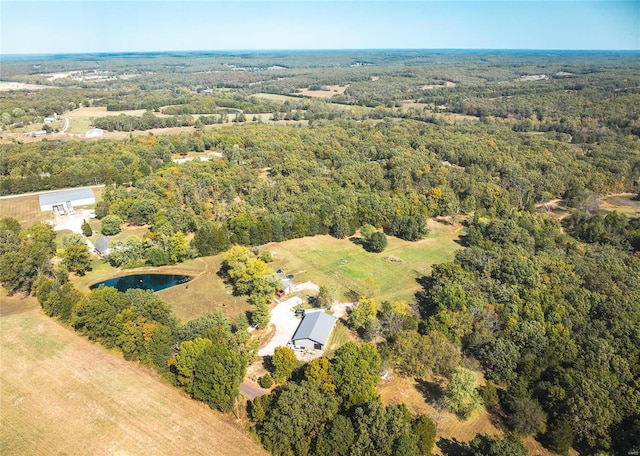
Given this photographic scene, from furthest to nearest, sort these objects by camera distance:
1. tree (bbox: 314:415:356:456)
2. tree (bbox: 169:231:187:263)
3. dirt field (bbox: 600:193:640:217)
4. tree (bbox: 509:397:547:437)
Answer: dirt field (bbox: 600:193:640:217) < tree (bbox: 169:231:187:263) < tree (bbox: 509:397:547:437) < tree (bbox: 314:415:356:456)

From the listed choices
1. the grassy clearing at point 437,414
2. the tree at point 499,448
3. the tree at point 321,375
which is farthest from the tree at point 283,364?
the tree at point 499,448

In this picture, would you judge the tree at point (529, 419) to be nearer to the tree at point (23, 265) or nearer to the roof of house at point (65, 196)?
the tree at point (23, 265)

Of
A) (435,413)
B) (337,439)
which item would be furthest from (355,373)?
(435,413)

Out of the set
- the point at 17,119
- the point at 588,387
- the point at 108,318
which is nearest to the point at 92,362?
the point at 108,318

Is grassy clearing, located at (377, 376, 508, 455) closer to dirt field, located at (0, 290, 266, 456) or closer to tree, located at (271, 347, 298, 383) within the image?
tree, located at (271, 347, 298, 383)

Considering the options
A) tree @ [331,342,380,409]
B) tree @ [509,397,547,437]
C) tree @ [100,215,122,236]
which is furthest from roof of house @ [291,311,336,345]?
tree @ [100,215,122,236]

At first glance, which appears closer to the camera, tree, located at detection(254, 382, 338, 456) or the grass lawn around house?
tree, located at detection(254, 382, 338, 456)

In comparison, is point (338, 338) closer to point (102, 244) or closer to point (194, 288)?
point (194, 288)
